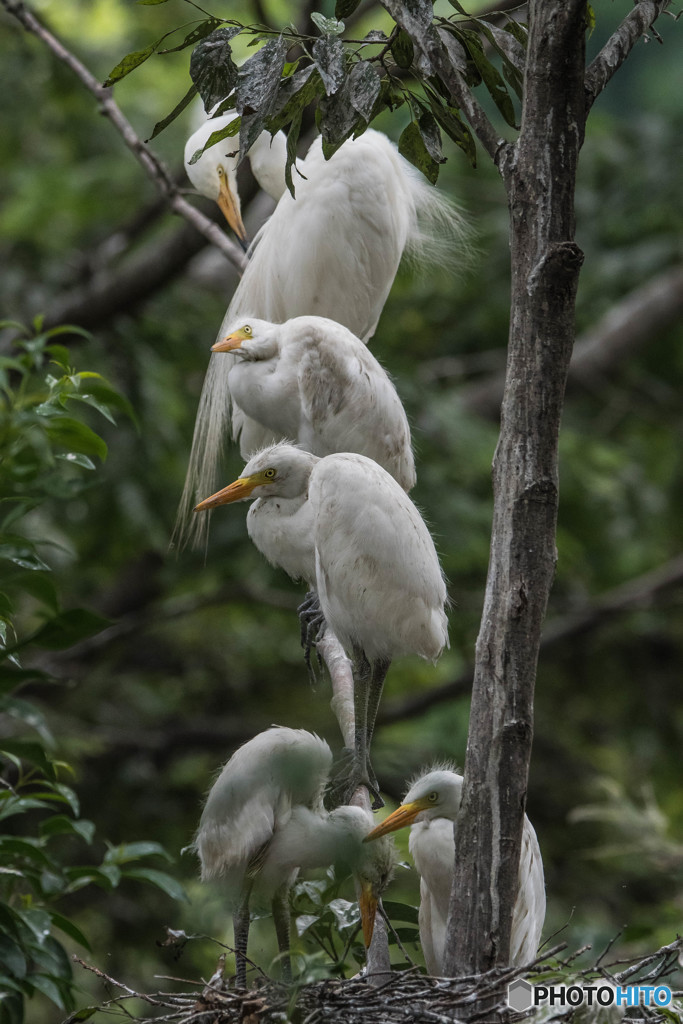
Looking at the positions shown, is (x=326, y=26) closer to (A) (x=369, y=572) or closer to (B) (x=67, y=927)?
(A) (x=369, y=572)

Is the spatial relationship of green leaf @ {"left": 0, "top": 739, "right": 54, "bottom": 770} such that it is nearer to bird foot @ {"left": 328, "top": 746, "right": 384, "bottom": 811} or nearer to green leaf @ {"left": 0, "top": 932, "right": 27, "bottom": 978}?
green leaf @ {"left": 0, "top": 932, "right": 27, "bottom": 978}

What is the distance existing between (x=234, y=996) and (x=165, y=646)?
191 inches

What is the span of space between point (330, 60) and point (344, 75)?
6 cm

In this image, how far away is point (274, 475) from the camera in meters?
2.37

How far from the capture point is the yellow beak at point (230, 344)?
2.56 metres

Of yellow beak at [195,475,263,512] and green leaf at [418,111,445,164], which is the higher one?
green leaf at [418,111,445,164]

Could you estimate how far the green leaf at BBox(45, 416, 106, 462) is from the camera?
5.70ft

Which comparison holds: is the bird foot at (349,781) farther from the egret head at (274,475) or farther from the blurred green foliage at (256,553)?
the blurred green foliage at (256,553)

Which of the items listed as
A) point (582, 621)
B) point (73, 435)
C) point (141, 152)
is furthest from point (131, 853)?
point (582, 621)

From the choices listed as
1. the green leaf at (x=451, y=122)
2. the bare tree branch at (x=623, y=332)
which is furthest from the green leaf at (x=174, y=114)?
the bare tree branch at (x=623, y=332)

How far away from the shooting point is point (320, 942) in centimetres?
226

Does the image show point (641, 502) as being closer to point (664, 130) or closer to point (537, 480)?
point (664, 130)

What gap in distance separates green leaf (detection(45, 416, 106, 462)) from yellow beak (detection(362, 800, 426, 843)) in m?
0.88

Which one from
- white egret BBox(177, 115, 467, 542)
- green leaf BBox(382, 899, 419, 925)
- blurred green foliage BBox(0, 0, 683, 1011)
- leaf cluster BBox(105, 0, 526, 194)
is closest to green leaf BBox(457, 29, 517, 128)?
leaf cluster BBox(105, 0, 526, 194)
